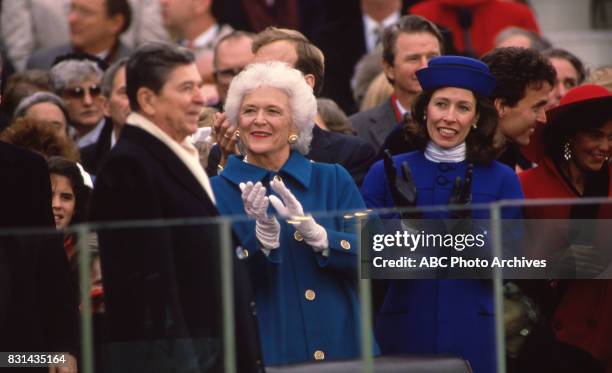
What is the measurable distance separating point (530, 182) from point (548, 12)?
682 centimetres

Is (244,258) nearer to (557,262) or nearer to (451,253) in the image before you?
(451,253)

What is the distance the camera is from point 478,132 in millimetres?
7148

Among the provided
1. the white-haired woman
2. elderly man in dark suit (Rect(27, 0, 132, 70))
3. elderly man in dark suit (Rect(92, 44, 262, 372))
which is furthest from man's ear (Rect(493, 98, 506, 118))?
elderly man in dark suit (Rect(27, 0, 132, 70))

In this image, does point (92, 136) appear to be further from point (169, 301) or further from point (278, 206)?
point (169, 301)

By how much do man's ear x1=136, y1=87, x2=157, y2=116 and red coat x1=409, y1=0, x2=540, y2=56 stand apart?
15.6 feet

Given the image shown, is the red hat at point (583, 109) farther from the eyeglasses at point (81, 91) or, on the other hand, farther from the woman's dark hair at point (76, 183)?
the eyeglasses at point (81, 91)

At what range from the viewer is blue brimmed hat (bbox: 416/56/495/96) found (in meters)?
7.19

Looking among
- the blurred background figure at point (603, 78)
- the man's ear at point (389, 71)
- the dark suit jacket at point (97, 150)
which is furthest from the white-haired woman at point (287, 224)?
the dark suit jacket at point (97, 150)

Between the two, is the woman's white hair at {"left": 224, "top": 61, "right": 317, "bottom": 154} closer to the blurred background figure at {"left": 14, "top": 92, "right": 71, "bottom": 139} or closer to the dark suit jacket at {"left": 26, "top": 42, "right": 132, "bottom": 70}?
the blurred background figure at {"left": 14, "top": 92, "right": 71, "bottom": 139}

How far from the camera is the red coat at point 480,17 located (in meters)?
11.0

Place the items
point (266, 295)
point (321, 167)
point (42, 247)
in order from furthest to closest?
point (321, 167)
point (266, 295)
point (42, 247)

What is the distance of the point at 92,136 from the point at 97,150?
22.5 inches

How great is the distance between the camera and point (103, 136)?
904cm

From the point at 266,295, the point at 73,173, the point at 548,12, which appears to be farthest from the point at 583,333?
the point at 548,12
